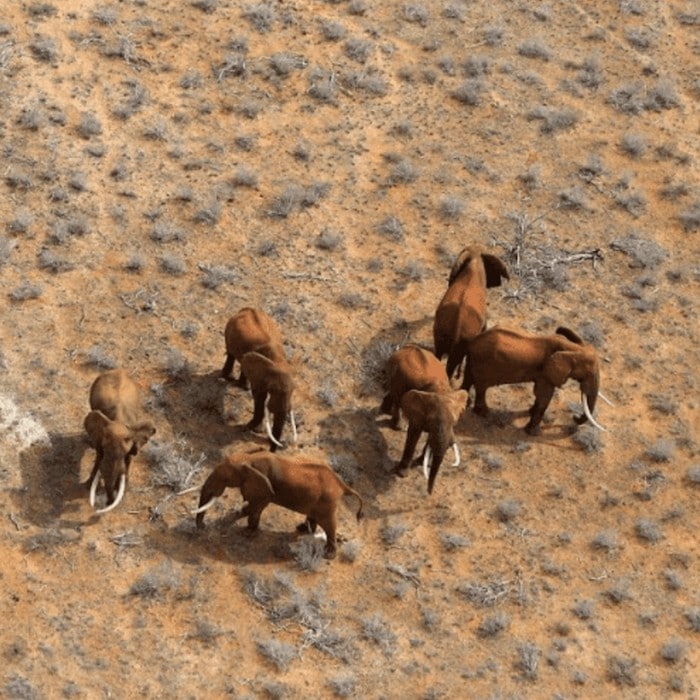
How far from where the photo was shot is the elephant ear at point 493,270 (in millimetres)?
23664

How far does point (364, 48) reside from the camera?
29016mm

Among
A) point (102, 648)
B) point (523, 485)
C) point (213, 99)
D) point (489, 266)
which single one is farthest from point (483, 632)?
point (213, 99)

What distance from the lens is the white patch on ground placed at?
21094mm

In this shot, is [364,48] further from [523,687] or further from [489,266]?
[523,687]

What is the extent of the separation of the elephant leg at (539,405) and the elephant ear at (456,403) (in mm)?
1485

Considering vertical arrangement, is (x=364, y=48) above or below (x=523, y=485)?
above

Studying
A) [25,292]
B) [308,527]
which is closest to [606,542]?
[308,527]

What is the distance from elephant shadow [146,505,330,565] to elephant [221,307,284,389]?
2.40 m

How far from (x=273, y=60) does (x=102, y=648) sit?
44.6 ft

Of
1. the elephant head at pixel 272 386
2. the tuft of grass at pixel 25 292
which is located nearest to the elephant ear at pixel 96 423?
the elephant head at pixel 272 386

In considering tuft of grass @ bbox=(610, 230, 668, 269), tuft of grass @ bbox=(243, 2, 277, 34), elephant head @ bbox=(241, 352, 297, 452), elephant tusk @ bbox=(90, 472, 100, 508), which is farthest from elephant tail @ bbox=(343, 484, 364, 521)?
tuft of grass @ bbox=(243, 2, 277, 34)

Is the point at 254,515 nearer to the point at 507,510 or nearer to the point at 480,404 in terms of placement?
the point at 507,510

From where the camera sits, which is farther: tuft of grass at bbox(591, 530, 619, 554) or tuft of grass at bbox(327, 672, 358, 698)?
tuft of grass at bbox(591, 530, 619, 554)

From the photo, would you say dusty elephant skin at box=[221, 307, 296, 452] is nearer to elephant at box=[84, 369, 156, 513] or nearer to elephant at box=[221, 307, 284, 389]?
elephant at box=[221, 307, 284, 389]
